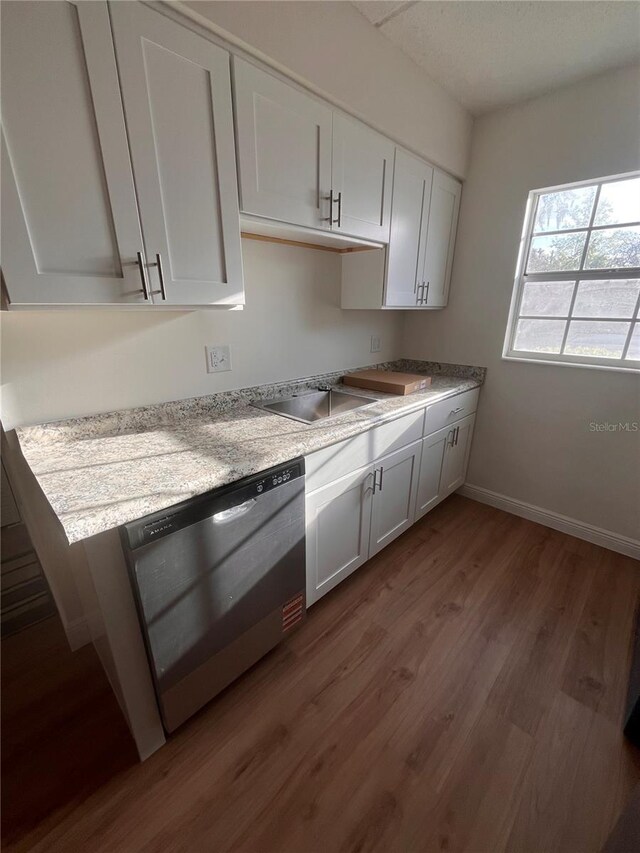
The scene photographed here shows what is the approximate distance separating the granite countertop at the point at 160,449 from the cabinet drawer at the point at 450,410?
21cm

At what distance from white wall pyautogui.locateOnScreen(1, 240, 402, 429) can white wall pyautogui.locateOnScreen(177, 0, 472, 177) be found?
0.63m

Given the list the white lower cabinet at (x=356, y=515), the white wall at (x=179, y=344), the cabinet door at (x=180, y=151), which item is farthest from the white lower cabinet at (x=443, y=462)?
the cabinet door at (x=180, y=151)

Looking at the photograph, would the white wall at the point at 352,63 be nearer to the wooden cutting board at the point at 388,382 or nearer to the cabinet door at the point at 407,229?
the cabinet door at the point at 407,229

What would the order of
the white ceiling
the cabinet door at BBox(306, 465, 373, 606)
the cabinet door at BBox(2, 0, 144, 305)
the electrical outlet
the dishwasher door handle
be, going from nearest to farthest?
the cabinet door at BBox(2, 0, 144, 305)
the dishwasher door handle
the white ceiling
the cabinet door at BBox(306, 465, 373, 606)
the electrical outlet

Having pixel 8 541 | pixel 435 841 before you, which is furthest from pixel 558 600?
pixel 8 541

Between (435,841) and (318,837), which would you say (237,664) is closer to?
(318,837)

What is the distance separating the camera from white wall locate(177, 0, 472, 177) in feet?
3.62

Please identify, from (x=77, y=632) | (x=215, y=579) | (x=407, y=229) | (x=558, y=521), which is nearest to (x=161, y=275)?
(x=215, y=579)

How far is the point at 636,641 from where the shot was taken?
1513 mm

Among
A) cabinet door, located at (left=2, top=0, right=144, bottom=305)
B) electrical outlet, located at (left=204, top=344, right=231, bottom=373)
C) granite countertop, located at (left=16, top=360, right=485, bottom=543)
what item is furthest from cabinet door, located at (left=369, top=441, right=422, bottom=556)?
cabinet door, located at (left=2, top=0, right=144, bottom=305)

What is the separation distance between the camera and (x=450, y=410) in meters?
2.19

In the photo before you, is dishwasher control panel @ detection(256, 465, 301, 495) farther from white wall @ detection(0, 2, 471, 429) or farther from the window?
the window

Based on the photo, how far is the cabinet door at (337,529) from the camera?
145cm

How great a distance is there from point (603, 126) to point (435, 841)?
9.83 feet
